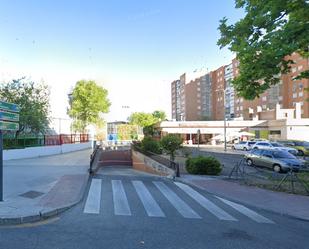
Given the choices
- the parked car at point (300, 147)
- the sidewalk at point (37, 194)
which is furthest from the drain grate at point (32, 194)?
→ the parked car at point (300, 147)

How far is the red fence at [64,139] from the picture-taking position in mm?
27803

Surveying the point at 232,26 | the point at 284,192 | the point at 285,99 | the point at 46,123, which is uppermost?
the point at 285,99

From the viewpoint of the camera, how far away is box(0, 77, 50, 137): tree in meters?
24.9

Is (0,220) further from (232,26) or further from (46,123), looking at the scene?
(46,123)

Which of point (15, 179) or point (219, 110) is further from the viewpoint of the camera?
point (219, 110)

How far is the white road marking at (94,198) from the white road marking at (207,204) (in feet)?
10.1

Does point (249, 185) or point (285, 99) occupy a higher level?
point (285, 99)

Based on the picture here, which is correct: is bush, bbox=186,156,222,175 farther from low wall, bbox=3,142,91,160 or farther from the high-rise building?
the high-rise building

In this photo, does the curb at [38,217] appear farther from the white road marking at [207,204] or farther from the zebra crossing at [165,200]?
the white road marking at [207,204]

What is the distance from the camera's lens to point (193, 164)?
18.2 m

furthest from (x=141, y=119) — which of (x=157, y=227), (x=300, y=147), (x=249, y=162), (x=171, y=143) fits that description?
(x=157, y=227)

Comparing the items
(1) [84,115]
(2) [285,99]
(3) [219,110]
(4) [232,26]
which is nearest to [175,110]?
(3) [219,110]

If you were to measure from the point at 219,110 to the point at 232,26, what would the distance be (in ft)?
350

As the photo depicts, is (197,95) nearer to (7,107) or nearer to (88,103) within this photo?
(88,103)
